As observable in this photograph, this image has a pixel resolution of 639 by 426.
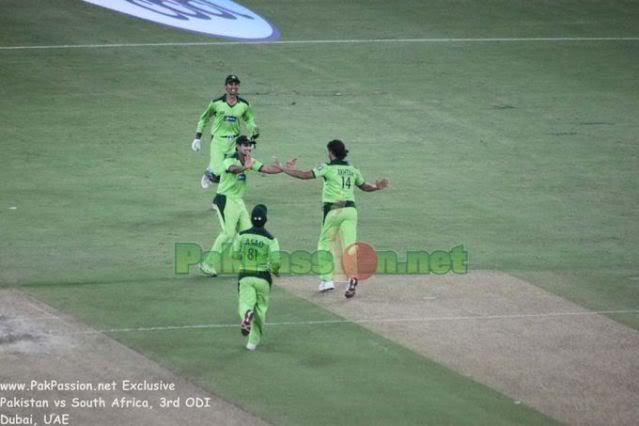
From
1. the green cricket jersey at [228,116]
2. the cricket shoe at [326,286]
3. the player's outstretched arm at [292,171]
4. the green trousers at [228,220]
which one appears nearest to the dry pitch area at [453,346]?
the cricket shoe at [326,286]

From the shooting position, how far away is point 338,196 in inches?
863

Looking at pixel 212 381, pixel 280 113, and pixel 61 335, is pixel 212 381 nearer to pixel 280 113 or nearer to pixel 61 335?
pixel 61 335

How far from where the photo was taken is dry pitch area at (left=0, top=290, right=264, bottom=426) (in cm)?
1700

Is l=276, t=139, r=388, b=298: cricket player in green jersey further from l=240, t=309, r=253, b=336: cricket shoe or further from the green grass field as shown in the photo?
l=240, t=309, r=253, b=336: cricket shoe

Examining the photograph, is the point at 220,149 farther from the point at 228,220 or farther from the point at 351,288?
the point at 351,288

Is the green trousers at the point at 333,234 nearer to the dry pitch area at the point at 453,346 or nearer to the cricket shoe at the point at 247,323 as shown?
the dry pitch area at the point at 453,346

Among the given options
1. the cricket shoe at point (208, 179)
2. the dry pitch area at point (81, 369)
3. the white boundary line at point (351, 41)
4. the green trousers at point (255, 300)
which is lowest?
the dry pitch area at point (81, 369)

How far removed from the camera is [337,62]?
36.1 m

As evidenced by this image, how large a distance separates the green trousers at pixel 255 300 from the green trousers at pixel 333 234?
2.82m

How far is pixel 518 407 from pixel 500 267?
20.6ft

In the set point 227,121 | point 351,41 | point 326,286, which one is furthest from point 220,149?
point 351,41

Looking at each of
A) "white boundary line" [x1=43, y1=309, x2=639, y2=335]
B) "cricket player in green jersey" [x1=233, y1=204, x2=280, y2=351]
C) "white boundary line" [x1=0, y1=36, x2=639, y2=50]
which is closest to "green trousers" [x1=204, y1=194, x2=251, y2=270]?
"white boundary line" [x1=43, y1=309, x2=639, y2=335]

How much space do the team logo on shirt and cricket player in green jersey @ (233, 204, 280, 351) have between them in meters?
18.8

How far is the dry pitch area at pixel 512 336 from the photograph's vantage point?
18.2 m
